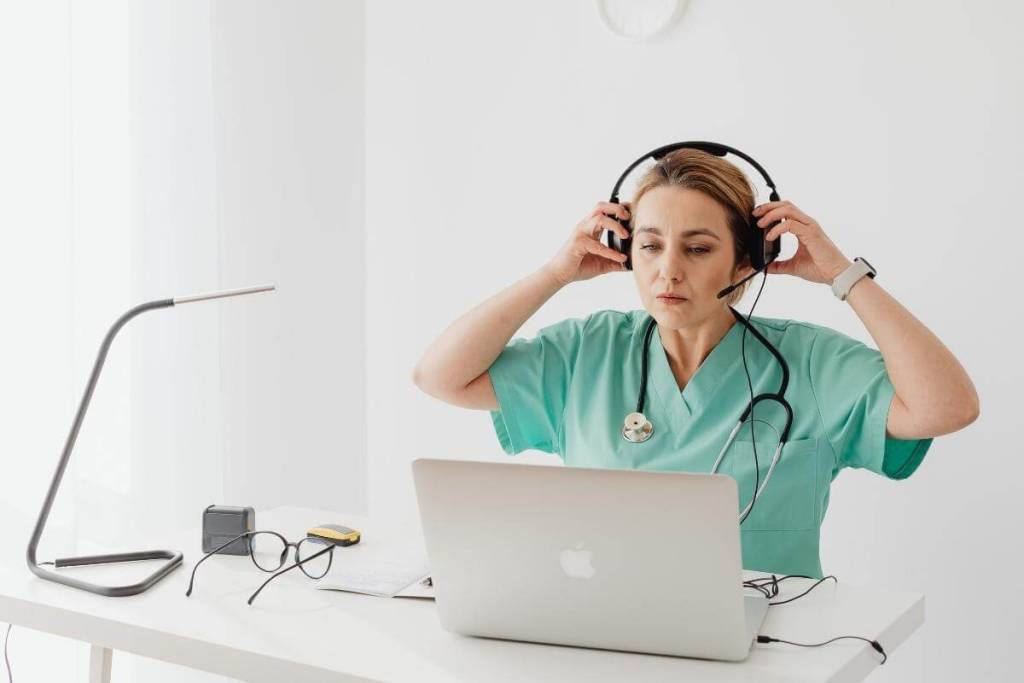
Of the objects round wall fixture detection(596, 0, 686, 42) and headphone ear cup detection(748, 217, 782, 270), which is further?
round wall fixture detection(596, 0, 686, 42)

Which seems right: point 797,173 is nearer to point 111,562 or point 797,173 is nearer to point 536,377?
point 536,377

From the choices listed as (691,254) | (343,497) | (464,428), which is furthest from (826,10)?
(343,497)

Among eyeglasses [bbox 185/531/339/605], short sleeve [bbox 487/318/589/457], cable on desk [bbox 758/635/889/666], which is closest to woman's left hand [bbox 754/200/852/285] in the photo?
short sleeve [bbox 487/318/589/457]

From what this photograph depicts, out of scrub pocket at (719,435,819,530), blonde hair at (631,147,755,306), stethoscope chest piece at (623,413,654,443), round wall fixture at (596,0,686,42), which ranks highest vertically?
round wall fixture at (596,0,686,42)

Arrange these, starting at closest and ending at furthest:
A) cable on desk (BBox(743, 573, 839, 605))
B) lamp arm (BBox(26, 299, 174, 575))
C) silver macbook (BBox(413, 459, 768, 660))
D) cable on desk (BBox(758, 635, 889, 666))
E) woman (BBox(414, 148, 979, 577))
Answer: silver macbook (BBox(413, 459, 768, 660)) → cable on desk (BBox(758, 635, 889, 666)) → cable on desk (BBox(743, 573, 839, 605)) → lamp arm (BBox(26, 299, 174, 575)) → woman (BBox(414, 148, 979, 577))

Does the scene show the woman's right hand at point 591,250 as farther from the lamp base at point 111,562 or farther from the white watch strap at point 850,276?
the lamp base at point 111,562

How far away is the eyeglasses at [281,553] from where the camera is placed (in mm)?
1410

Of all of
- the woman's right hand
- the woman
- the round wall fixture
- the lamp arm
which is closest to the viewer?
the lamp arm

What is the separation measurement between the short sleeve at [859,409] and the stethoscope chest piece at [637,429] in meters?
0.26

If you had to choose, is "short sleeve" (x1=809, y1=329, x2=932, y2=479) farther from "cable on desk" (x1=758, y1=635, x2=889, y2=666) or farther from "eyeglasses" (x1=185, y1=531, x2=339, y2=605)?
"eyeglasses" (x1=185, y1=531, x2=339, y2=605)

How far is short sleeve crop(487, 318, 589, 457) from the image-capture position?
180cm

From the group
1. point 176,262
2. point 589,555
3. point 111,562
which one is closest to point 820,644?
point 589,555

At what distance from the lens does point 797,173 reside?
2322 millimetres

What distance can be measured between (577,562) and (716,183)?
80 cm
